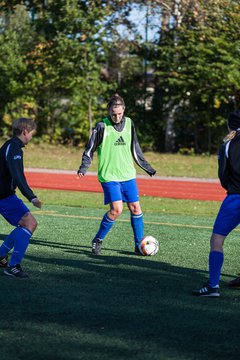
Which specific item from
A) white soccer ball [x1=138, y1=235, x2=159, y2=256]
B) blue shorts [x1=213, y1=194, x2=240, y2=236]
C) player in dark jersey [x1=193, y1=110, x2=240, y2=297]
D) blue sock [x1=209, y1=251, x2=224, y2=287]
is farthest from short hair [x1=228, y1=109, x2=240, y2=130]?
white soccer ball [x1=138, y1=235, x2=159, y2=256]

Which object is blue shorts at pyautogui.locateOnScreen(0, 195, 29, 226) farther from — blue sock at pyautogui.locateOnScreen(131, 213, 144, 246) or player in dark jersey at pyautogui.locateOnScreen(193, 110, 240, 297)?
Answer: blue sock at pyautogui.locateOnScreen(131, 213, 144, 246)

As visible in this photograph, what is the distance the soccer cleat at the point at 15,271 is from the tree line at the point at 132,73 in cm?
2145

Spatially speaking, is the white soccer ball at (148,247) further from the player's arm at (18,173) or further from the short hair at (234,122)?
the short hair at (234,122)

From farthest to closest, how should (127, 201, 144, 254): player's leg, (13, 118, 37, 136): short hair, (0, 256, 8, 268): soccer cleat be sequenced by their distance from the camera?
(127, 201, 144, 254): player's leg, (0, 256, 8, 268): soccer cleat, (13, 118, 37, 136): short hair

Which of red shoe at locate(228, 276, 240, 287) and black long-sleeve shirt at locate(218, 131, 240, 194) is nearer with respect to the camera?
black long-sleeve shirt at locate(218, 131, 240, 194)

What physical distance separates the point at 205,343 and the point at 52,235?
19.9ft

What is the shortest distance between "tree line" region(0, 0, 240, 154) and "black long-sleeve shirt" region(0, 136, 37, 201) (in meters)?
21.3

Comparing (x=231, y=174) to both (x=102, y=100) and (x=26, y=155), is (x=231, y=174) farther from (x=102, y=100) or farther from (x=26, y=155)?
(x=102, y=100)

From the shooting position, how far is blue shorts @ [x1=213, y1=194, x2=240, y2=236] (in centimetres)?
759

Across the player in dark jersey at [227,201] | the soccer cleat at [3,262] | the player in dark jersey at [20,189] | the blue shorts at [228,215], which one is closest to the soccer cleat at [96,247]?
the soccer cleat at [3,262]

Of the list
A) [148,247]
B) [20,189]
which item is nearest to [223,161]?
[20,189]

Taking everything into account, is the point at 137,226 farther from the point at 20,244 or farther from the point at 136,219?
the point at 20,244

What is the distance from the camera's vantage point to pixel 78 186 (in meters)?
21.0

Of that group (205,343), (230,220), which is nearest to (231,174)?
(230,220)
